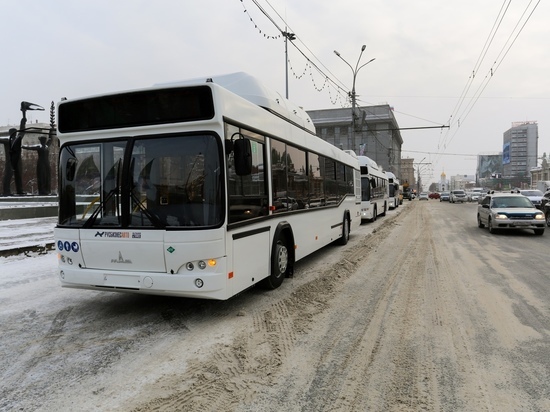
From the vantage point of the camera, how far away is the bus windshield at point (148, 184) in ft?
15.3

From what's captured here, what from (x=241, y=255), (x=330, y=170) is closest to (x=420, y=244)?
(x=330, y=170)

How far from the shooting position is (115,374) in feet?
11.9

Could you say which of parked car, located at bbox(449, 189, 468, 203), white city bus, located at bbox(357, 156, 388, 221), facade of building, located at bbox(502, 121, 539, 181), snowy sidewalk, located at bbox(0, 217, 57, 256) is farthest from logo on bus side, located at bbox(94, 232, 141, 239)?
facade of building, located at bbox(502, 121, 539, 181)

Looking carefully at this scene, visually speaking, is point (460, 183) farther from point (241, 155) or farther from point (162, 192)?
point (162, 192)

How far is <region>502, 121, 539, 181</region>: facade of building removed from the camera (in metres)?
78.2

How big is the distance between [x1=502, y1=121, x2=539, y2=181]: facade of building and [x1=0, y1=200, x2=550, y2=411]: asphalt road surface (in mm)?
83412

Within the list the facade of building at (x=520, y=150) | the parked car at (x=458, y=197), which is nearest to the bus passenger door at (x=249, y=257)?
the parked car at (x=458, y=197)

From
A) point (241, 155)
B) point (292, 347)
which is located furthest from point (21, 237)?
point (292, 347)

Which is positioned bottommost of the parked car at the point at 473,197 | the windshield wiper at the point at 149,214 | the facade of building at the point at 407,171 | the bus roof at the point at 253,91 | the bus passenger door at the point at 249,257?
the parked car at the point at 473,197

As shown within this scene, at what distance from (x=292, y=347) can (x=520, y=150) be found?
9638 cm

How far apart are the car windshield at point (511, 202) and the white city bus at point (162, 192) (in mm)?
12677

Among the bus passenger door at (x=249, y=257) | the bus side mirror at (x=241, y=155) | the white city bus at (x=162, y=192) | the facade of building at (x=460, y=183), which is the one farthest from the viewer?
the facade of building at (x=460, y=183)

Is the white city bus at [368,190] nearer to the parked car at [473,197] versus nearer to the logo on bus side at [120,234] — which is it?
the logo on bus side at [120,234]

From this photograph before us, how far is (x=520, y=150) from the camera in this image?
276ft
